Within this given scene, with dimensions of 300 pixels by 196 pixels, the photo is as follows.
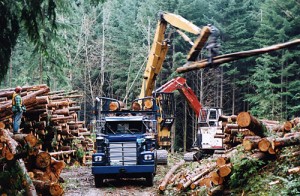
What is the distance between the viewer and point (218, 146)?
20.3 m

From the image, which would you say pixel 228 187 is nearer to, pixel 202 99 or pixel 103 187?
pixel 103 187

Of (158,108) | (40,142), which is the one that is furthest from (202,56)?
(40,142)

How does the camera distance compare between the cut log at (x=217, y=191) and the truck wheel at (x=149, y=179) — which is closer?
the cut log at (x=217, y=191)

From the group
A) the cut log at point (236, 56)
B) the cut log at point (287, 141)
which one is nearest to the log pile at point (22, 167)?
the cut log at point (287, 141)

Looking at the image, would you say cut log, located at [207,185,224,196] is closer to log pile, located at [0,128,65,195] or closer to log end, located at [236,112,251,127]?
log end, located at [236,112,251,127]

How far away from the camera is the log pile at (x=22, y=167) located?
930 centimetres

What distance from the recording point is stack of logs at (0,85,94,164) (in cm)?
1500

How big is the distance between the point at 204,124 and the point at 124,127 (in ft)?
31.6

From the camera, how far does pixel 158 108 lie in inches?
784

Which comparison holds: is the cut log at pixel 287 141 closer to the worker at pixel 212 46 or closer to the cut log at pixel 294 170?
the cut log at pixel 294 170

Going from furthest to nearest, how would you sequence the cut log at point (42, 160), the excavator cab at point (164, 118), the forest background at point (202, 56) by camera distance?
the forest background at point (202, 56) → the excavator cab at point (164, 118) → the cut log at point (42, 160)

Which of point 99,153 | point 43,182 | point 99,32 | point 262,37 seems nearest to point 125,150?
point 99,153

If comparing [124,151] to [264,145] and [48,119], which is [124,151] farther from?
[264,145]

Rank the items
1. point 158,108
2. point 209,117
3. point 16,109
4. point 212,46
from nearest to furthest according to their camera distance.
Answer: point 212,46 < point 16,109 < point 158,108 < point 209,117
